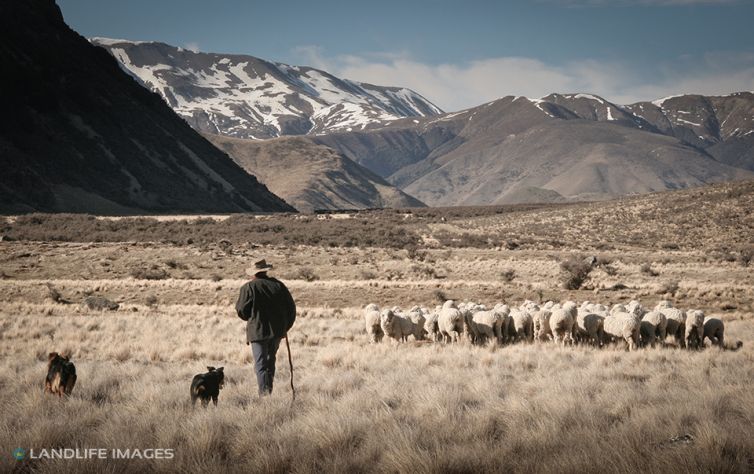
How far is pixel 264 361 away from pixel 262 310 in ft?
2.64

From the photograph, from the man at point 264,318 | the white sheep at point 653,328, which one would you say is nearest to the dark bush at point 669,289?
the white sheep at point 653,328

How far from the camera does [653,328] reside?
14.1m

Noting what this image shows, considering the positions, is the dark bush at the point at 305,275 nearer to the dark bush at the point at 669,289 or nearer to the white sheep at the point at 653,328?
the dark bush at the point at 669,289

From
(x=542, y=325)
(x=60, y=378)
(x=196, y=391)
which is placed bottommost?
(x=542, y=325)

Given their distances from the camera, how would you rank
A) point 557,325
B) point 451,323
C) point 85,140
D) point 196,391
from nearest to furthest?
point 196,391 → point 557,325 → point 451,323 → point 85,140

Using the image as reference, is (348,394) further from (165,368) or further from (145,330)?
(145,330)

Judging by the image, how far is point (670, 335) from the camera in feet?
49.8

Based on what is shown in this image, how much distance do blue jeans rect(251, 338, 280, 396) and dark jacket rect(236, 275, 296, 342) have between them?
0.47 feet

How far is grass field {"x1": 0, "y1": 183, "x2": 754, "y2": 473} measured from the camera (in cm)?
532

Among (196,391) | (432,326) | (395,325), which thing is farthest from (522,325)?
(196,391)

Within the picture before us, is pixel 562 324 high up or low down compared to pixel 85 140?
down

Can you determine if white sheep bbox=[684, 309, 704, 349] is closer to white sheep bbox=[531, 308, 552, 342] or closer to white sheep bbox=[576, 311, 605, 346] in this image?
white sheep bbox=[576, 311, 605, 346]

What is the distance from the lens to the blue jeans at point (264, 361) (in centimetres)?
834

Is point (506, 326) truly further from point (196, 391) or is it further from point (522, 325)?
point (196, 391)
